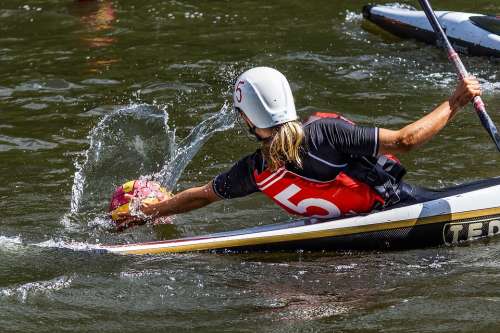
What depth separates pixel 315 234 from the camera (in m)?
5.42

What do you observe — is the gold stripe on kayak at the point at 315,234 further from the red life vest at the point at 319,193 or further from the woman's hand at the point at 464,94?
the woman's hand at the point at 464,94

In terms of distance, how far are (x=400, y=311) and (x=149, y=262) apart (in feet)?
5.57

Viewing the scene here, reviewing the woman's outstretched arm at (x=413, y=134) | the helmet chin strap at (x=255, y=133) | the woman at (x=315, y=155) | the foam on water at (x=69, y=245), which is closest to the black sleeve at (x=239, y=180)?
the woman at (x=315, y=155)

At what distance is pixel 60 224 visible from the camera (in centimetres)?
655

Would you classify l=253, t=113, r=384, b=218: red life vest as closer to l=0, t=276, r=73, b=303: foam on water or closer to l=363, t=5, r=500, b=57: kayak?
l=0, t=276, r=73, b=303: foam on water

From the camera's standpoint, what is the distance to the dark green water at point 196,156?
4.74m

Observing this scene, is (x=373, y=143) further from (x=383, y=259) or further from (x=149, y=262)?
(x=149, y=262)

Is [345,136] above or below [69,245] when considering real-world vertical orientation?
above

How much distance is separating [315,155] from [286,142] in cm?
21

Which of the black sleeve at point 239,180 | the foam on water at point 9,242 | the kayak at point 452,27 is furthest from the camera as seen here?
the kayak at point 452,27

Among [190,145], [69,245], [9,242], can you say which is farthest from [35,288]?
[190,145]

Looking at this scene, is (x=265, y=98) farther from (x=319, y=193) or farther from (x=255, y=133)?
(x=319, y=193)

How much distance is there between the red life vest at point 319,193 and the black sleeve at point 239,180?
0.05 metres

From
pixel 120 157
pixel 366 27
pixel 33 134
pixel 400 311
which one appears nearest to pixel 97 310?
pixel 400 311
